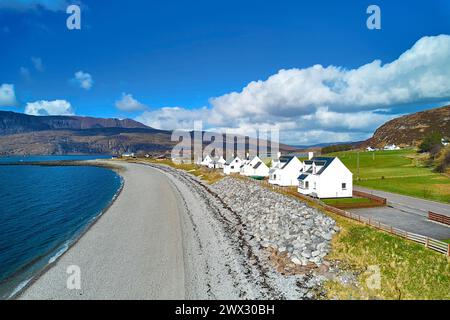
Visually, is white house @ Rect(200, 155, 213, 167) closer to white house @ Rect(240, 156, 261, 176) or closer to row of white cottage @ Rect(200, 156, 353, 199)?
white house @ Rect(240, 156, 261, 176)

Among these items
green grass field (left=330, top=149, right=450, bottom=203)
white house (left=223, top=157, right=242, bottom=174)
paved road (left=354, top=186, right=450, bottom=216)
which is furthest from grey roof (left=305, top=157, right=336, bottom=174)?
white house (left=223, top=157, right=242, bottom=174)

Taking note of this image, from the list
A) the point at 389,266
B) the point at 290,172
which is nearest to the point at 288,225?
the point at 389,266

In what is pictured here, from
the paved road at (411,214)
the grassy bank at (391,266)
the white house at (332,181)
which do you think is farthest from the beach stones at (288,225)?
the paved road at (411,214)

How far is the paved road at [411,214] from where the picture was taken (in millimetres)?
28939

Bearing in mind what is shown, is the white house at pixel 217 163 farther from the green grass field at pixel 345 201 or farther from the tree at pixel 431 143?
the tree at pixel 431 143

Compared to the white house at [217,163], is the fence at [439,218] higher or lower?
lower

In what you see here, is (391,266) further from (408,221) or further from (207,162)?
(207,162)

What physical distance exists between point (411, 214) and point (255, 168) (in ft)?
150

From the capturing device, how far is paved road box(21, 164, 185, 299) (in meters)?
20.0

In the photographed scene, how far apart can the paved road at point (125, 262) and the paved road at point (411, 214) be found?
74.0ft

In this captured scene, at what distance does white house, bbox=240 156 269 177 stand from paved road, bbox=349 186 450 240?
35678mm

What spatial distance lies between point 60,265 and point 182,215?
18.0m
